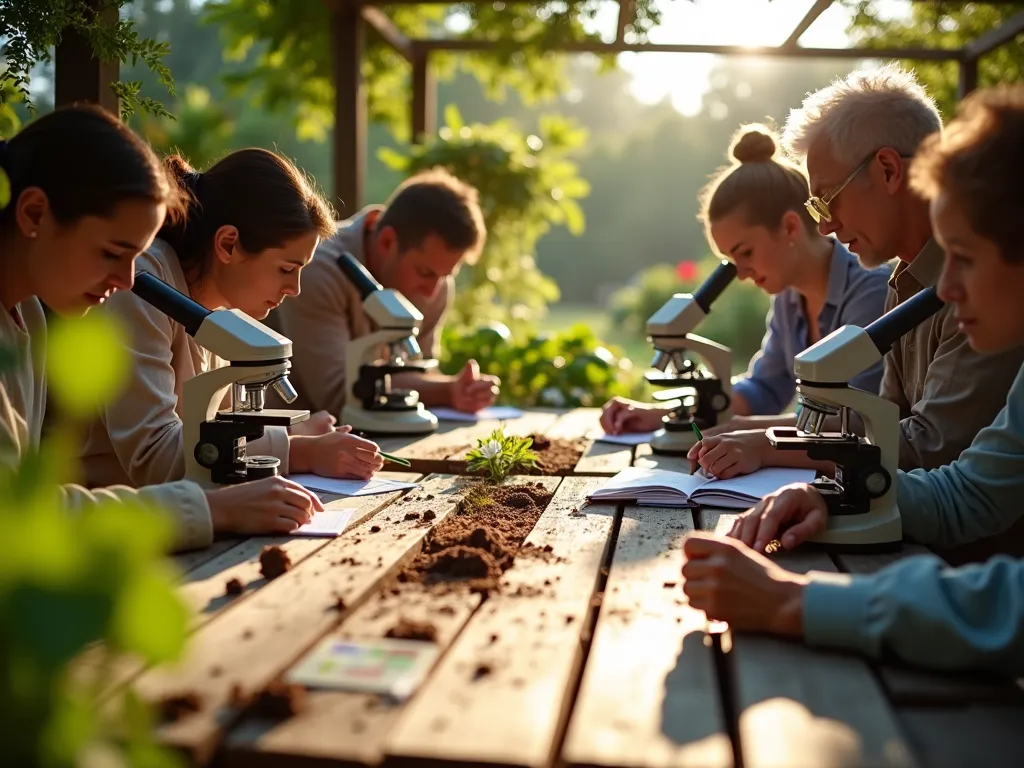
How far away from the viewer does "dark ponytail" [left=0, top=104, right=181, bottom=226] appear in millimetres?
2039

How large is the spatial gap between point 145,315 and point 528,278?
6329 mm

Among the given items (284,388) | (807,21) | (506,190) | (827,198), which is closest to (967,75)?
(807,21)

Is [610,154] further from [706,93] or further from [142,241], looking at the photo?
[142,241]

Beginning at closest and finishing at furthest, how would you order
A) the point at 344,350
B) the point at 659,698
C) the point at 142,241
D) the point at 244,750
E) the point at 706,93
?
the point at 244,750
the point at 659,698
the point at 142,241
the point at 344,350
the point at 706,93

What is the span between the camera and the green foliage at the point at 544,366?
20.4ft

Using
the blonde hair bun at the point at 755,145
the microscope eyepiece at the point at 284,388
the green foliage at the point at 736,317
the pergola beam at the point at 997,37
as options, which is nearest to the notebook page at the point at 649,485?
the microscope eyepiece at the point at 284,388

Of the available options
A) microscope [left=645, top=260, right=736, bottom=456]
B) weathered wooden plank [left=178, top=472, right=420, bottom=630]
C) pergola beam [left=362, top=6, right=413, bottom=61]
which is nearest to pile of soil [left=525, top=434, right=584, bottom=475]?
microscope [left=645, top=260, right=736, bottom=456]

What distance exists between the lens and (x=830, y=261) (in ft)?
12.7

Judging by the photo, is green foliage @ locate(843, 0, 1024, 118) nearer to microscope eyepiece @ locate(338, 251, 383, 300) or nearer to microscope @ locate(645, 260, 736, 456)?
microscope @ locate(645, 260, 736, 456)

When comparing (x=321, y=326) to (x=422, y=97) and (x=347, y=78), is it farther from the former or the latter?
(x=422, y=97)

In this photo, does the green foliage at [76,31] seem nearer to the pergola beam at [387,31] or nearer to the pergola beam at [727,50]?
the pergola beam at [387,31]

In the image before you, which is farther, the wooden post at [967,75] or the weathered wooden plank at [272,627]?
the wooden post at [967,75]

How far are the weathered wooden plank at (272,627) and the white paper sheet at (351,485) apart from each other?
1.04ft

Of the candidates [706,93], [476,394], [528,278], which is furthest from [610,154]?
[476,394]
